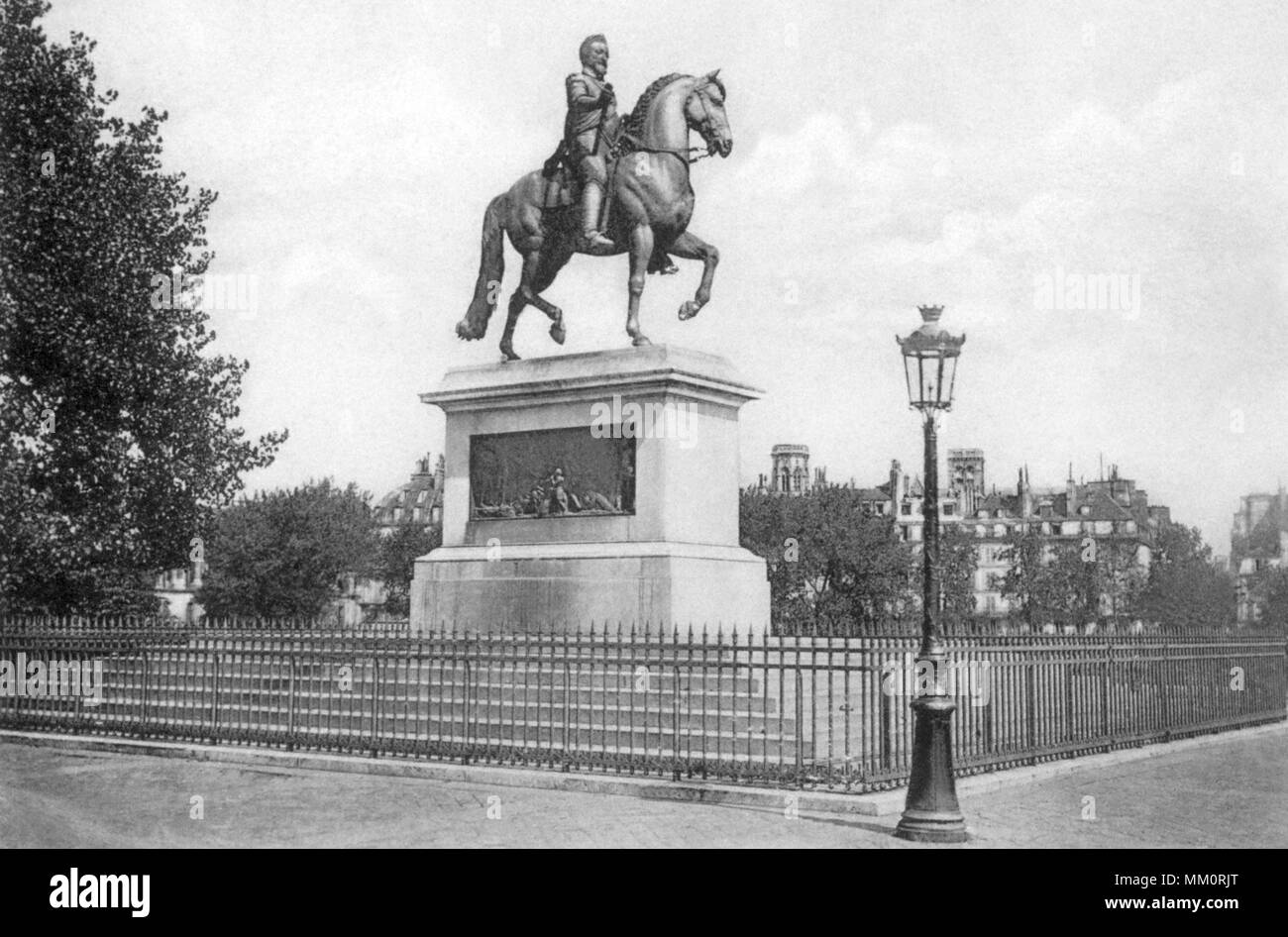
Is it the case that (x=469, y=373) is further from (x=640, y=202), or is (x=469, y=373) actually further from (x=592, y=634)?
(x=592, y=634)

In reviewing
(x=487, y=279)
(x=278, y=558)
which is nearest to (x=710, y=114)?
(x=487, y=279)

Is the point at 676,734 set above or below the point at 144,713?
above

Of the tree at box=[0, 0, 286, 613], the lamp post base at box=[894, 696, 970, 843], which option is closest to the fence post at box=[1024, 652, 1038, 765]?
the lamp post base at box=[894, 696, 970, 843]

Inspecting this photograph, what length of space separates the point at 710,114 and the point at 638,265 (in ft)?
7.19

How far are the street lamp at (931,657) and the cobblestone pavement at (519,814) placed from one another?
1.01ft

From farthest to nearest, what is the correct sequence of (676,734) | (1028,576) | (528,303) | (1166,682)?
(1028,576) → (528,303) → (1166,682) → (676,734)

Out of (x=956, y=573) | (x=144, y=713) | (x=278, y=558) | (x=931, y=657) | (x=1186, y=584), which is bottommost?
(x=144, y=713)

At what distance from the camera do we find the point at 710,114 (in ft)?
61.8

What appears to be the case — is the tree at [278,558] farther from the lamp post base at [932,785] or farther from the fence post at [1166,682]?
the lamp post base at [932,785]

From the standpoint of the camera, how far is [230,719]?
59.7ft

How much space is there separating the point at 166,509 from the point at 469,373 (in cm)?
1035

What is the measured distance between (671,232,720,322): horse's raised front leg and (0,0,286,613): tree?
11.8 meters

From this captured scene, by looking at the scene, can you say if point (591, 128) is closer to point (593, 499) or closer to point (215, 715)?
point (593, 499)

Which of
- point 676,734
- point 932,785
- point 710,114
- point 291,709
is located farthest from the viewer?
point 710,114
